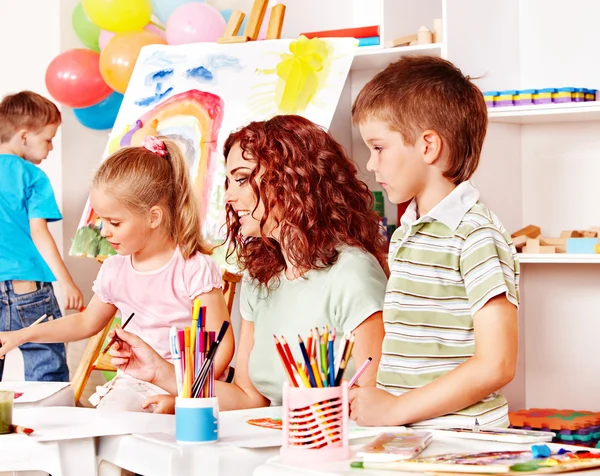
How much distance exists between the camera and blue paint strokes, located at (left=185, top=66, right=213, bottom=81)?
9.57 feet

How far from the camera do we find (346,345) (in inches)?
37.5

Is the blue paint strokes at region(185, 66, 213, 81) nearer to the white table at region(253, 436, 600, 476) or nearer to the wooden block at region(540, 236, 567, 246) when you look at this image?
the wooden block at region(540, 236, 567, 246)

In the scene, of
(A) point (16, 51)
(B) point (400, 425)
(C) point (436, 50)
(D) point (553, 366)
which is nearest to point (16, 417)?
(B) point (400, 425)

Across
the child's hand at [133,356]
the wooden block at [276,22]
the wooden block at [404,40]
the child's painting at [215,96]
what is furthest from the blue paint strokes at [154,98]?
the child's hand at [133,356]

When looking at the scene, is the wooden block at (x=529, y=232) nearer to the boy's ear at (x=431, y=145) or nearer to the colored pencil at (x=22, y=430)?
the boy's ear at (x=431, y=145)

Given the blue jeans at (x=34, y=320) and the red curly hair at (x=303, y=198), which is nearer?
the red curly hair at (x=303, y=198)

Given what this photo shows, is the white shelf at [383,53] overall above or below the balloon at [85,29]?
below

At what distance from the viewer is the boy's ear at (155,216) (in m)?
1.86

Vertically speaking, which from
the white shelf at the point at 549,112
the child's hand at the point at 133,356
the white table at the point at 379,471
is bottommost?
the white table at the point at 379,471

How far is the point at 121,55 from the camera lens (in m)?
3.15

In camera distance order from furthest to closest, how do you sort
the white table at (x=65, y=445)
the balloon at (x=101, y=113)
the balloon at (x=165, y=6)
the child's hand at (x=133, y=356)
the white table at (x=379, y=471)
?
the balloon at (x=101, y=113) → the balloon at (x=165, y=6) → the child's hand at (x=133, y=356) → the white table at (x=65, y=445) → the white table at (x=379, y=471)

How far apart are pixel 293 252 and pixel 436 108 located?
0.36m

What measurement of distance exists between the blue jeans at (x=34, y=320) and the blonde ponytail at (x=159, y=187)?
3.88ft

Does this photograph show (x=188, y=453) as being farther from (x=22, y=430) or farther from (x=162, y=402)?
(x=162, y=402)
